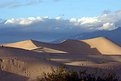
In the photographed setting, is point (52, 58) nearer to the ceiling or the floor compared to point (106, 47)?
nearer to the floor

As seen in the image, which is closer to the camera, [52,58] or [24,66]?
[24,66]

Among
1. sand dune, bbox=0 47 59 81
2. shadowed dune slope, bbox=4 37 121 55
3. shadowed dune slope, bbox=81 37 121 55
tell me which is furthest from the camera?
shadowed dune slope, bbox=81 37 121 55

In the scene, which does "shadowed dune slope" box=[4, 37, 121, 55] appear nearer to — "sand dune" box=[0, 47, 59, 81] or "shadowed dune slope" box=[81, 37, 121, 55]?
"shadowed dune slope" box=[81, 37, 121, 55]

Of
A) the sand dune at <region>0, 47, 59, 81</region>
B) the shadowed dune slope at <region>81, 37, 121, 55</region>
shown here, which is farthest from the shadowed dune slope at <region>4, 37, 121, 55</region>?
the sand dune at <region>0, 47, 59, 81</region>

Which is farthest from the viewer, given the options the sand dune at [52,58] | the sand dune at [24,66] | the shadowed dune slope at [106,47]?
the shadowed dune slope at [106,47]

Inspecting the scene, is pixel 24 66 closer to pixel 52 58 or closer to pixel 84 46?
pixel 52 58

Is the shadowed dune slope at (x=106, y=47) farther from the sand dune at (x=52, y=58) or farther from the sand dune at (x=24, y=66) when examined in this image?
the sand dune at (x=24, y=66)

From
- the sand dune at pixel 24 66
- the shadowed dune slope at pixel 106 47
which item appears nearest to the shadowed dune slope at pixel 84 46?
the shadowed dune slope at pixel 106 47

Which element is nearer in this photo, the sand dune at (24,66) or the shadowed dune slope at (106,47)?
the sand dune at (24,66)

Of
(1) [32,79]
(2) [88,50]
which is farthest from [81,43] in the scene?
(1) [32,79]

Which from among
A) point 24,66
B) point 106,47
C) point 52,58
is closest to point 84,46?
point 106,47

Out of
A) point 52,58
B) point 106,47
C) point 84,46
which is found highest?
point 84,46

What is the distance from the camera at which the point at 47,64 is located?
37.3 m

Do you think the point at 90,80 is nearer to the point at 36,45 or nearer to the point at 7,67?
the point at 7,67
